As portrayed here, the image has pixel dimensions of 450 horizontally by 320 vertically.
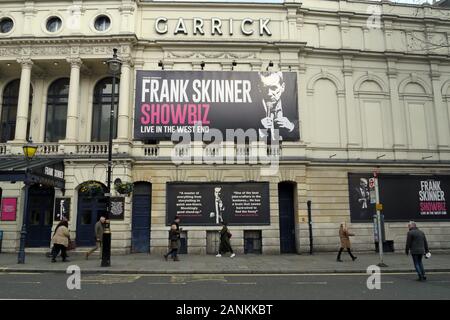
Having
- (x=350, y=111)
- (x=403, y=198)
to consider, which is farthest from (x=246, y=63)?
(x=403, y=198)

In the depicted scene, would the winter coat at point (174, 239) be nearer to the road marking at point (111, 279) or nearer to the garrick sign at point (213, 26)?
the road marking at point (111, 279)

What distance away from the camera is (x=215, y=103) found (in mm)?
22906

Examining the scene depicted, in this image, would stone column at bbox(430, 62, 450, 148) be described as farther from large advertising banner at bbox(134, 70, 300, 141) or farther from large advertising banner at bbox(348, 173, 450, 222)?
large advertising banner at bbox(134, 70, 300, 141)

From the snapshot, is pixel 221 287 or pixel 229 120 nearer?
pixel 221 287

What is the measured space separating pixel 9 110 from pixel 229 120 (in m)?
14.9

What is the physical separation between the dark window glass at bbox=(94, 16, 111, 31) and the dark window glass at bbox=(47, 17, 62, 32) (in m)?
2.38

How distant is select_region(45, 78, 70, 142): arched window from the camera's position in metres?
24.0

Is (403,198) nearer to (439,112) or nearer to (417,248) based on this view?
(439,112)

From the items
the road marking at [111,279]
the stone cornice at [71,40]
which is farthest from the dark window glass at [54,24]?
the road marking at [111,279]

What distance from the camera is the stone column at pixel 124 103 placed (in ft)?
72.4

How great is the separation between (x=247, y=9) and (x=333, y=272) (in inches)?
701

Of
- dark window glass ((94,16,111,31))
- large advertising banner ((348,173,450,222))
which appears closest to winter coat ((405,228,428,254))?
large advertising banner ((348,173,450,222))

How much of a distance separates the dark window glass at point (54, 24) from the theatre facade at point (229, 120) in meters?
0.09

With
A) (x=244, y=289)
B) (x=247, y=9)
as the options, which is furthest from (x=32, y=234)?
(x=247, y=9)
